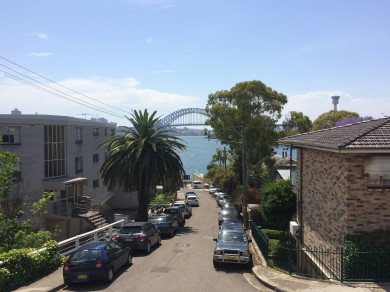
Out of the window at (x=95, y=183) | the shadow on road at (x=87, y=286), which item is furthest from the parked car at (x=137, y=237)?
the window at (x=95, y=183)

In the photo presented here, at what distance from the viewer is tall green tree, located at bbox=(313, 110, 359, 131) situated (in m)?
56.8

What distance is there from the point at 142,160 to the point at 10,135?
9417mm

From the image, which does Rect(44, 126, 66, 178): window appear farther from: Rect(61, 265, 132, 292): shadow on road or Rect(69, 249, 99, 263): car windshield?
Rect(61, 265, 132, 292): shadow on road

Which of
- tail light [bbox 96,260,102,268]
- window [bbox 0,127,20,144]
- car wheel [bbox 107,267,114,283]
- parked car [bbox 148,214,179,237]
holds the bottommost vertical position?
parked car [bbox 148,214,179,237]

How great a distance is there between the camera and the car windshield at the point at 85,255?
1390cm

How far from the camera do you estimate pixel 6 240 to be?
17.2 metres

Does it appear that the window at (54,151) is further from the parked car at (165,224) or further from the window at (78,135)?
the parked car at (165,224)

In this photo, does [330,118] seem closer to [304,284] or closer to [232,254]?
[232,254]

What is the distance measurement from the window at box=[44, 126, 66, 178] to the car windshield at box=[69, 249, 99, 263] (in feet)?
58.1

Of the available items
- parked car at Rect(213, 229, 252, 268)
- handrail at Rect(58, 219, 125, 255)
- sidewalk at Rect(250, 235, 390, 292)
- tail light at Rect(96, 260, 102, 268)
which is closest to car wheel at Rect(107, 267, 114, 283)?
tail light at Rect(96, 260, 102, 268)

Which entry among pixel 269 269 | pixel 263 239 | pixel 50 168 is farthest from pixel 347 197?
pixel 50 168

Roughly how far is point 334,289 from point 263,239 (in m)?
6.10

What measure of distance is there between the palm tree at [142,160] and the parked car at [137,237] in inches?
425

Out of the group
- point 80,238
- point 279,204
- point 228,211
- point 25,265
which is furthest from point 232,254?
point 228,211
